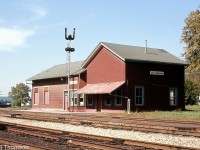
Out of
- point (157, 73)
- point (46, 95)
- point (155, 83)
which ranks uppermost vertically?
point (157, 73)

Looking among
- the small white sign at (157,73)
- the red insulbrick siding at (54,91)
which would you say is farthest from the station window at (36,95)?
the small white sign at (157,73)

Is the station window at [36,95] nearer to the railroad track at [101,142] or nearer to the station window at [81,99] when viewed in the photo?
the station window at [81,99]

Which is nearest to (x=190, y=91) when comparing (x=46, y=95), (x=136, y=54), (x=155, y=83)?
(x=155, y=83)

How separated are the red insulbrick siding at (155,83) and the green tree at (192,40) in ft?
20.8

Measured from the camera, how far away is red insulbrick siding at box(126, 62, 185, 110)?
3073 cm

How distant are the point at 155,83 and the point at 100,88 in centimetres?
526

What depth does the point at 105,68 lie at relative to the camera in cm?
3281

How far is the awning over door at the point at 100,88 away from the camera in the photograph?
98.6ft

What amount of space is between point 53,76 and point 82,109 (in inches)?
282

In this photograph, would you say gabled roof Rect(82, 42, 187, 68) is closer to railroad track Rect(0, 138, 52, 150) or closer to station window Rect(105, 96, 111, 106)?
station window Rect(105, 96, 111, 106)

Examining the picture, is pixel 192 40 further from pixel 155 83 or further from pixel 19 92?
pixel 19 92

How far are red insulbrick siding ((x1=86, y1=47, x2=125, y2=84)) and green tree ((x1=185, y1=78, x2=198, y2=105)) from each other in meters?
19.7

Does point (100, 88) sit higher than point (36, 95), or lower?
higher

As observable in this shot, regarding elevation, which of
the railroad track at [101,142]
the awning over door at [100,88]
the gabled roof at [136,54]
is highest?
the gabled roof at [136,54]
